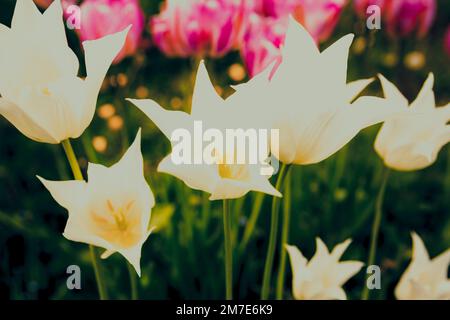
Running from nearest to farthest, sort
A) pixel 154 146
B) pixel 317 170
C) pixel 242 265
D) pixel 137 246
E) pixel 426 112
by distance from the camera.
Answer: pixel 137 246 < pixel 426 112 < pixel 242 265 < pixel 317 170 < pixel 154 146

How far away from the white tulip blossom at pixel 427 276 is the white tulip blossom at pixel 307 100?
267mm

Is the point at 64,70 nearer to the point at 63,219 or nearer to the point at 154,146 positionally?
the point at 63,219

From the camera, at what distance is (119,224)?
2.08ft

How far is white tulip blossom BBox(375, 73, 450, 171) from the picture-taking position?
2.36 feet

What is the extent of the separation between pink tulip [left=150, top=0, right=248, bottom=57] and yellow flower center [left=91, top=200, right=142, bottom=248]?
36 cm

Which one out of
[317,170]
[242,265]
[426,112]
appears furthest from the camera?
[317,170]

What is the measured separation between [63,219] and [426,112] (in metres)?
0.85

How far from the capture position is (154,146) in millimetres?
1466

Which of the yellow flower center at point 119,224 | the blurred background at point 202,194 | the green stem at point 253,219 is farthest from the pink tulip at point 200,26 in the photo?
the yellow flower center at point 119,224

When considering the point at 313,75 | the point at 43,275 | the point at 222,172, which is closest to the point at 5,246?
the point at 43,275

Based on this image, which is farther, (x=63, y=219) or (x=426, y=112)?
(x=63, y=219)

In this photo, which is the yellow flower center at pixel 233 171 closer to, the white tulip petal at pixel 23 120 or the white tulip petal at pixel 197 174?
the white tulip petal at pixel 197 174

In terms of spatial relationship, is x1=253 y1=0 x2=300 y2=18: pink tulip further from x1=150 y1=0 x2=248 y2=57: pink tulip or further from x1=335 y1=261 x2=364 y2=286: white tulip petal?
x1=335 y1=261 x2=364 y2=286: white tulip petal

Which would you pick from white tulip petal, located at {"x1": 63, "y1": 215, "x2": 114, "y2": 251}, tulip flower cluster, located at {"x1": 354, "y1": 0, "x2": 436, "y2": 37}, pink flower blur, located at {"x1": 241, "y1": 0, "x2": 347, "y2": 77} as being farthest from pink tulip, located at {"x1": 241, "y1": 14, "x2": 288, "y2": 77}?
tulip flower cluster, located at {"x1": 354, "y1": 0, "x2": 436, "y2": 37}
